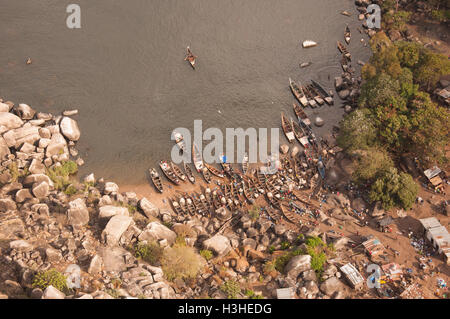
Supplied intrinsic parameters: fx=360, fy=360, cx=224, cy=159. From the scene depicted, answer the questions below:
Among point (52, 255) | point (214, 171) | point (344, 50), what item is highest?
point (344, 50)

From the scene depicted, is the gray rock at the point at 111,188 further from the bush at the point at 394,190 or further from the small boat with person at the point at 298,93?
the bush at the point at 394,190

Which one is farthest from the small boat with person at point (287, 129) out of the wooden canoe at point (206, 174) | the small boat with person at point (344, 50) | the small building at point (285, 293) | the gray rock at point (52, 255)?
the gray rock at point (52, 255)

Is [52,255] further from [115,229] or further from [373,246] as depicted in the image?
[373,246]

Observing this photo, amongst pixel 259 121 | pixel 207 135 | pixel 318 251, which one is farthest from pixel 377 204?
pixel 207 135

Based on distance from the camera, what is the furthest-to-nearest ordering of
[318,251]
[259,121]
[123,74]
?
[123,74] < [259,121] < [318,251]

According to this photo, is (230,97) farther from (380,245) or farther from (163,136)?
(380,245)
